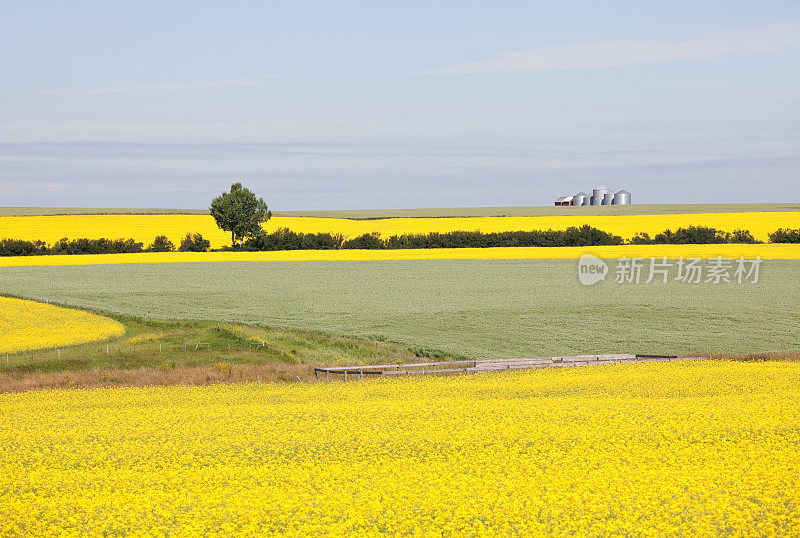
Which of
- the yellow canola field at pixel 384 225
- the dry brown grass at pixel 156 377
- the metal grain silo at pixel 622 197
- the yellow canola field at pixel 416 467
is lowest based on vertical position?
the dry brown grass at pixel 156 377

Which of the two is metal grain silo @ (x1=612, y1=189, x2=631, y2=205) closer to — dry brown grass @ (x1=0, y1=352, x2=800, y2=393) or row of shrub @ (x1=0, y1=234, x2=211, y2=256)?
row of shrub @ (x1=0, y1=234, x2=211, y2=256)

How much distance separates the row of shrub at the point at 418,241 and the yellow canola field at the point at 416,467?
64.2 m

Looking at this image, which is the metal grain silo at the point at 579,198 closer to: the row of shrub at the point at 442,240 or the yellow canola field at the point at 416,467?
the row of shrub at the point at 442,240

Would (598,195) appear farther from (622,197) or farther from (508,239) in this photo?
(508,239)

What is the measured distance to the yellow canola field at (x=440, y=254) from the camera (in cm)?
7319

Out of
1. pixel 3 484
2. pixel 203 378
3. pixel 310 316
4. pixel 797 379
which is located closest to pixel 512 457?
pixel 3 484

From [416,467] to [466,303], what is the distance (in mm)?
36455

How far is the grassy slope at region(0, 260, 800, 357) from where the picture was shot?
3738cm

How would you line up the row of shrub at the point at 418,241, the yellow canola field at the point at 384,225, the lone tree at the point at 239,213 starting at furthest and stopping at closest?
the lone tree at the point at 239,213, the yellow canola field at the point at 384,225, the row of shrub at the point at 418,241

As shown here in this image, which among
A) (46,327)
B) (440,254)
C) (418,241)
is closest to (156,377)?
(46,327)

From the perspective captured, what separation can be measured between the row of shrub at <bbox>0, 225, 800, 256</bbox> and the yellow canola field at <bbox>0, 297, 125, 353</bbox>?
133ft

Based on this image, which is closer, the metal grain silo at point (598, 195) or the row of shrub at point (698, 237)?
the row of shrub at point (698, 237)

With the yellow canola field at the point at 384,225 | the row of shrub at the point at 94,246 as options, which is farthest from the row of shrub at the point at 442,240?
the yellow canola field at the point at 384,225

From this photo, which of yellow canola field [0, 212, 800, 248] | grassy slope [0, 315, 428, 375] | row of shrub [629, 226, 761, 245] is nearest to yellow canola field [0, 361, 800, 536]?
grassy slope [0, 315, 428, 375]
